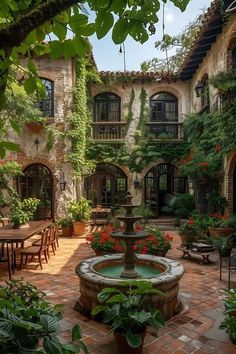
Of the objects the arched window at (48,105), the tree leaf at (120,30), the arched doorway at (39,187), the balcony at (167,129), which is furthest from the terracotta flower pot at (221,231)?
the tree leaf at (120,30)

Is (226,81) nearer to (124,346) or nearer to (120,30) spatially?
(124,346)

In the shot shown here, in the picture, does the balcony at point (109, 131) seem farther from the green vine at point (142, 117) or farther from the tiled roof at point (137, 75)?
the tiled roof at point (137, 75)

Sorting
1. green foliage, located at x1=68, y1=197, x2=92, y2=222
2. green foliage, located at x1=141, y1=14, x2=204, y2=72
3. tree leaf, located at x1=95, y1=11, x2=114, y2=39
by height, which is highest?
green foliage, located at x1=141, y1=14, x2=204, y2=72

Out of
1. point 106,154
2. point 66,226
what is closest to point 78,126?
point 106,154

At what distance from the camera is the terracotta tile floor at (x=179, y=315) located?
3801 mm

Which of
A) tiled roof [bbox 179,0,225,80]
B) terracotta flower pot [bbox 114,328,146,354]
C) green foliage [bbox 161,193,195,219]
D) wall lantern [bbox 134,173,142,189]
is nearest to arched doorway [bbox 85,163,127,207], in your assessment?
wall lantern [bbox 134,173,142,189]

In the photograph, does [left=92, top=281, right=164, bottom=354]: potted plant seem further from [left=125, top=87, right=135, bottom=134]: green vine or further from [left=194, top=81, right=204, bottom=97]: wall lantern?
[left=125, top=87, right=135, bottom=134]: green vine

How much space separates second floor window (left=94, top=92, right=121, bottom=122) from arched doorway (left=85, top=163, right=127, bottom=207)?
244 cm

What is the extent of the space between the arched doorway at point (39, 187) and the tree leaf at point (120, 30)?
39.2 ft

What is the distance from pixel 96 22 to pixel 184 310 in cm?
470

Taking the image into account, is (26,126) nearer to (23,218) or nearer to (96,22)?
(23,218)

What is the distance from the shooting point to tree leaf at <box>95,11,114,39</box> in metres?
1.21

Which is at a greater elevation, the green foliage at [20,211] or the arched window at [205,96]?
the arched window at [205,96]

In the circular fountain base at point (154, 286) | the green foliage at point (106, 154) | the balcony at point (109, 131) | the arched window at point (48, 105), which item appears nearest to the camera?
the circular fountain base at point (154, 286)
